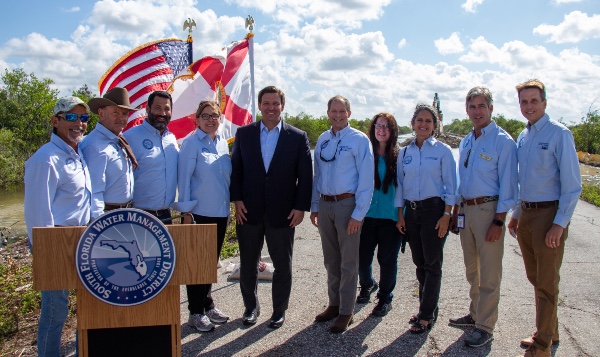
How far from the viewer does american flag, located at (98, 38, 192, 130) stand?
21.4ft

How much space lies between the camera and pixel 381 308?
497 cm

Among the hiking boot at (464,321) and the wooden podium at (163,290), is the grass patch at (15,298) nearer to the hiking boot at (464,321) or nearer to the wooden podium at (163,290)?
the wooden podium at (163,290)

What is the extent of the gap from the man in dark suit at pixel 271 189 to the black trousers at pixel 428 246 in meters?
1.07

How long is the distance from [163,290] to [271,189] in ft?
6.06

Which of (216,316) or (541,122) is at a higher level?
(541,122)

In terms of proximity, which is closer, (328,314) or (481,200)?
(481,200)

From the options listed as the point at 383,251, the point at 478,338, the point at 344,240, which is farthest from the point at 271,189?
the point at 478,338

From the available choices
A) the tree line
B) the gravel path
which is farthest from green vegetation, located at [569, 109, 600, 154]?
the gravel path

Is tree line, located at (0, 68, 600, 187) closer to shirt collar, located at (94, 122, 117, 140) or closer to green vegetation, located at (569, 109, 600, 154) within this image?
green vegetation, located at (569, 109, 600, 154)

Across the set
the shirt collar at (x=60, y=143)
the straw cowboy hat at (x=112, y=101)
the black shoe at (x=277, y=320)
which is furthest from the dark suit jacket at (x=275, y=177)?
the shirt collar at (x=60, y=143)

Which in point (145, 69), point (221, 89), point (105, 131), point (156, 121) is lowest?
point (105, 131)

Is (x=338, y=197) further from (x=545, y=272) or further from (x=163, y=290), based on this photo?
(x=163, y=290)

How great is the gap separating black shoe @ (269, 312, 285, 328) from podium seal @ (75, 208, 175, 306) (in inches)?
82.4

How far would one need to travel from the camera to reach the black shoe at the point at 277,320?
4.61m
